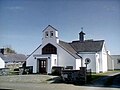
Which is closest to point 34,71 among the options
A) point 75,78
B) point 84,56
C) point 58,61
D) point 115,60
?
point 58,61

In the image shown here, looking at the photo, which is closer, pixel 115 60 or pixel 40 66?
pixel 40 66

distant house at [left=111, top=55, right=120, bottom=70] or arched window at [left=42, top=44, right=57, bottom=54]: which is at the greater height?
arched window at [left=42, top=44, right=57, bottom=54]

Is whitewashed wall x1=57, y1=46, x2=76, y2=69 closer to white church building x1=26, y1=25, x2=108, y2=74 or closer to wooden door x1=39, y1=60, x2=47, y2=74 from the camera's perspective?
white church building x1=26, y1=25, x2=108, y2=74

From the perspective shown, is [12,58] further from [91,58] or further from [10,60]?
[91,58]

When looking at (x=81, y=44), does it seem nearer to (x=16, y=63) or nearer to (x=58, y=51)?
(x=58, y=51)

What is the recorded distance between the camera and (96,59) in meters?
28.6

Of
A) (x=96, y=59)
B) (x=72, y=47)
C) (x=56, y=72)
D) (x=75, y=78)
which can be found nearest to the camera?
(x=75, y=78)

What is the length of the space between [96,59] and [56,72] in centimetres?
713

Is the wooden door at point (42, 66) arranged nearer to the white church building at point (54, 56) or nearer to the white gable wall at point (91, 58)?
the white church building at point (54, 56)

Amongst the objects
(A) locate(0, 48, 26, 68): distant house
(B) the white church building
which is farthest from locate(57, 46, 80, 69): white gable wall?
(A) locate(0, 48, 26, 68): distant house

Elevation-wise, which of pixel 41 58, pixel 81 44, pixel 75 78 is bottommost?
pixel 75 78

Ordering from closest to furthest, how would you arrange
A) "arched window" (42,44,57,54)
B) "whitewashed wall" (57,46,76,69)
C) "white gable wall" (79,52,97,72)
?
"whitewashed wall" (57,46,76,69)
"arched window" (42,44,57,54)
"white gable wall" (79,52,97,72)

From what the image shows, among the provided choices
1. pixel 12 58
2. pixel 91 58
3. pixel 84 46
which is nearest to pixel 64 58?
pixel 91 58

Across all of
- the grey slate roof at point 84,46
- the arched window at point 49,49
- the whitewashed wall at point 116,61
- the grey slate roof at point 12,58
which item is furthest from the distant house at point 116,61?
the grey slate roof at point 12,58
